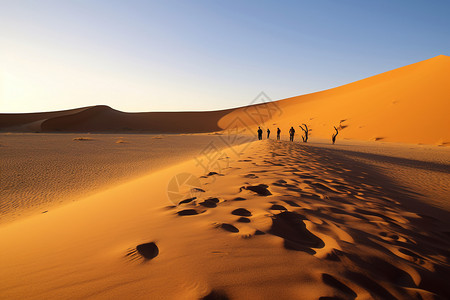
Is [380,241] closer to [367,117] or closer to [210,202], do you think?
[210,202]

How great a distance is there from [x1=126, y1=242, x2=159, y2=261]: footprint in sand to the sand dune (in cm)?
2800

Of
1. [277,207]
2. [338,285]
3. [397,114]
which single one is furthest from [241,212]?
[397,114]

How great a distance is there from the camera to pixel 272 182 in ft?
13.4

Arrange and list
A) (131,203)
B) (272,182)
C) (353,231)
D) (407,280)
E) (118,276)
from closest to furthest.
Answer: (118,276)
(407,280)
(353,231)
(131,203)
(272,182)

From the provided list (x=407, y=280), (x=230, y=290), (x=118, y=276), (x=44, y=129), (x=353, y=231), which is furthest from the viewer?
(x=44, y=129)

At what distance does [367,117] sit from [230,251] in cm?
3659

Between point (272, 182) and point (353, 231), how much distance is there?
6.38 feet

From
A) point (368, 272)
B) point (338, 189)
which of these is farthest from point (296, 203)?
point (338, 189)

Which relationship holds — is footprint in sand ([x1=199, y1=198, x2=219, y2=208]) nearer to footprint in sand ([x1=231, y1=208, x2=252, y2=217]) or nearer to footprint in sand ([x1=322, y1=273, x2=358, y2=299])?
footprint in sand ([x1=231, y1=208, x2=252, y2=217])

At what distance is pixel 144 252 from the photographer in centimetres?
172

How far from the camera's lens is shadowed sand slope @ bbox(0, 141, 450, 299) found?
129cm

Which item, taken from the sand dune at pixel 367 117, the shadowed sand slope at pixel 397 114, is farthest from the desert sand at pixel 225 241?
the sand dune at pixel 367 117

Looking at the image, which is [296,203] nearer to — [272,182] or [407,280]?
[272,182]

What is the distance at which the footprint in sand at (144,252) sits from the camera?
5.38 ft
